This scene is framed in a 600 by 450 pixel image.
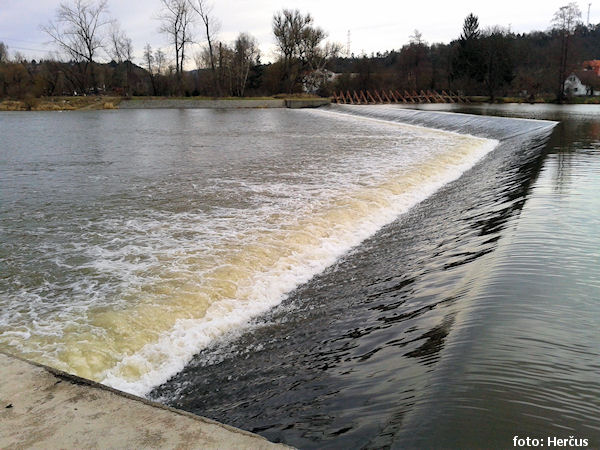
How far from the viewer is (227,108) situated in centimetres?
5894

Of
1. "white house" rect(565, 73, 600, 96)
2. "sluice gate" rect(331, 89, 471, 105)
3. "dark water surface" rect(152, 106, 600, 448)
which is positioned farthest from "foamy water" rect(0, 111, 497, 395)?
"white house" rect(565, 73, 600, 96)

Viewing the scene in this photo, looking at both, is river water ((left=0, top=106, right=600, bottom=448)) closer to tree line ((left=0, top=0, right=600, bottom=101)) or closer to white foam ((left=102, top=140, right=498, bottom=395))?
white foam ((left=102, top=140, right=498, bottom=395))

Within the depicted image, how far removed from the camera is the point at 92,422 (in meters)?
2.47

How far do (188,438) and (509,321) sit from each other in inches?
108

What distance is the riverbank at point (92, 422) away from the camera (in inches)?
90.7

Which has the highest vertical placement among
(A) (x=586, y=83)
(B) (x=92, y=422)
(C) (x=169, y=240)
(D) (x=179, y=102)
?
(A) (x=586, y=83)

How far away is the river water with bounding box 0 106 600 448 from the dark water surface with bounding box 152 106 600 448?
0.02 meters

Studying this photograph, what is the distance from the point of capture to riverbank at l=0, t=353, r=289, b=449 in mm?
2305

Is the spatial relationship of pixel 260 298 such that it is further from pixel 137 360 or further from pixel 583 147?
pixel 583 147

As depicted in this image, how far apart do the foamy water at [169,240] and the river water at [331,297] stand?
0.13 feet

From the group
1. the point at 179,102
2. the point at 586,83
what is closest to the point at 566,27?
the point at 586,83

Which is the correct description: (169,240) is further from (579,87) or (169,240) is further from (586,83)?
(579,87)

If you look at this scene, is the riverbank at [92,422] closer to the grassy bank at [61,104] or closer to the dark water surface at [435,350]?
the dark water surface at [435,350]

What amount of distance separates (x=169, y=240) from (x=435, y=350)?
5.35m
